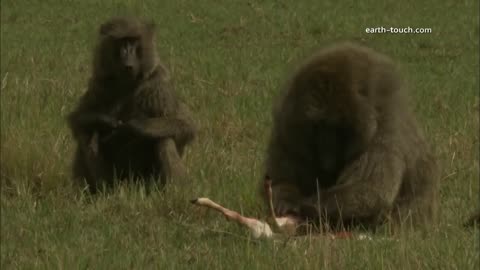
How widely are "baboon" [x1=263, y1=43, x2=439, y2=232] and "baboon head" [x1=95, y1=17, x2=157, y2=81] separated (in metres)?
1.95

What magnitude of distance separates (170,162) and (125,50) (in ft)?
2.94

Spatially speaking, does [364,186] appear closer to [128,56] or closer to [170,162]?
[170,162]

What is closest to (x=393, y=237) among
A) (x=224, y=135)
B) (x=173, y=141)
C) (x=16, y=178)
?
(x=173, y=141)

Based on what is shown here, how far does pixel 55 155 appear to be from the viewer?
9.69m

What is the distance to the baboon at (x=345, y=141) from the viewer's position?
6746 millimetres

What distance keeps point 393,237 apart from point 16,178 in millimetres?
3382

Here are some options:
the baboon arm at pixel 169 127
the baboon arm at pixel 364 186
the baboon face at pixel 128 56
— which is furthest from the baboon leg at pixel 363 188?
the baboon face at pixel 128 56

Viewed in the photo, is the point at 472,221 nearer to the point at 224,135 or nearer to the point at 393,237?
the point at 393,237

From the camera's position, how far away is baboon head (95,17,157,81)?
29.2ft
